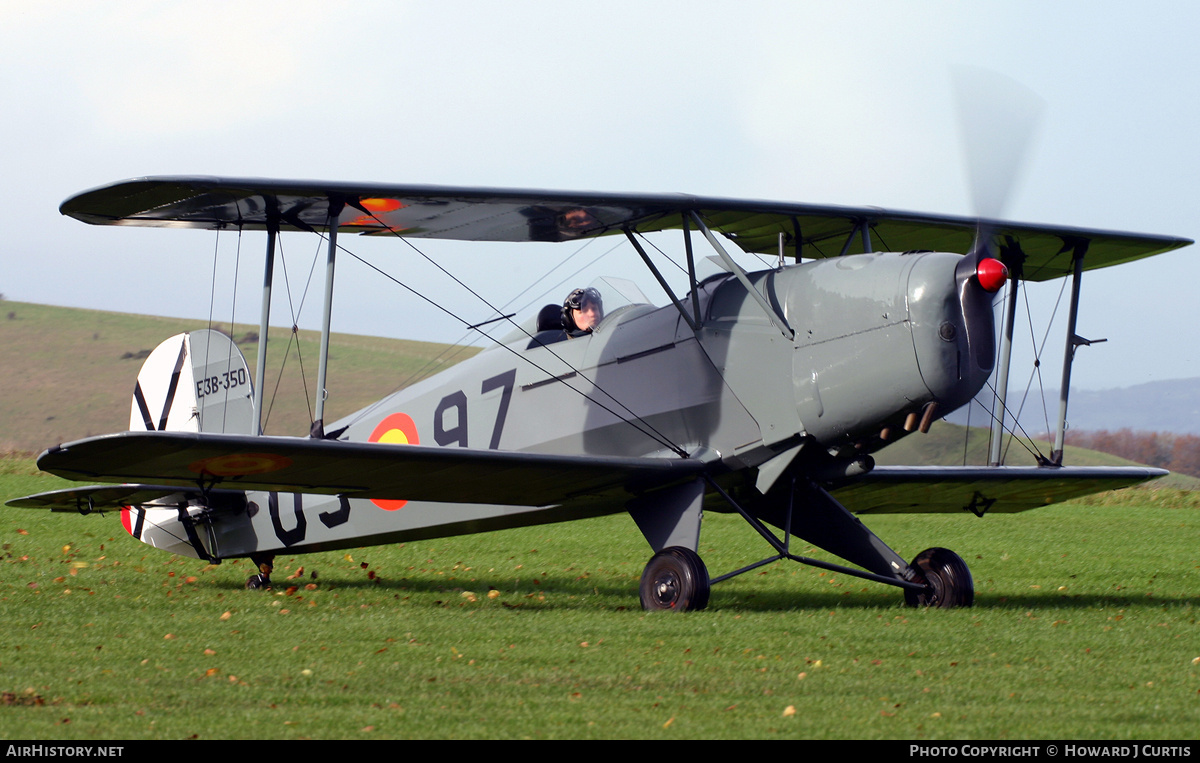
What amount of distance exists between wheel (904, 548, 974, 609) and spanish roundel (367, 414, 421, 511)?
14.1 feet

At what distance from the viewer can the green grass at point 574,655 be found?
4.48 metres

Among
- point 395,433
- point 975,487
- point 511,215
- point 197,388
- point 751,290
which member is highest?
point 511,215

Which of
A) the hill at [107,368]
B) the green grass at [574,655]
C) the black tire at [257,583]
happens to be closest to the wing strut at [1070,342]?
the green grass at [574,655]

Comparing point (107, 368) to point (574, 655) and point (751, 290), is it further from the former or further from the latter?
point (574, 655)

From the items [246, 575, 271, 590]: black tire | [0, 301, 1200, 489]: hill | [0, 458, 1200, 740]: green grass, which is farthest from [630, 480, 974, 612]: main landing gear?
[0, 301, 1200, 489]: hill

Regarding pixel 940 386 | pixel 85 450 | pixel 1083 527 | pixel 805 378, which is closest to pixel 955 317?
pixel 940 386

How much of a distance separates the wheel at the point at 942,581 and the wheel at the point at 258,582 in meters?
5.68

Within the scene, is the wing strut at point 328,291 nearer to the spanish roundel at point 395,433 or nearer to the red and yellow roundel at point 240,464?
the red and yellow roundel at point 240,464

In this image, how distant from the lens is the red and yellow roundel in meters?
7.24

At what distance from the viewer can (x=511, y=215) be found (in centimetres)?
842

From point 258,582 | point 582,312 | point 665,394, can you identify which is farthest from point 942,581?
point 258,582

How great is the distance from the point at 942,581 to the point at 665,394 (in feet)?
8.22

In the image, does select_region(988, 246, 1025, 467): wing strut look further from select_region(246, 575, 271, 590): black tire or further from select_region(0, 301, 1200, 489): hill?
select_region(0, 301, 1200, 489): hill

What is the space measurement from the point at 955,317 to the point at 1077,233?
10.0ft
